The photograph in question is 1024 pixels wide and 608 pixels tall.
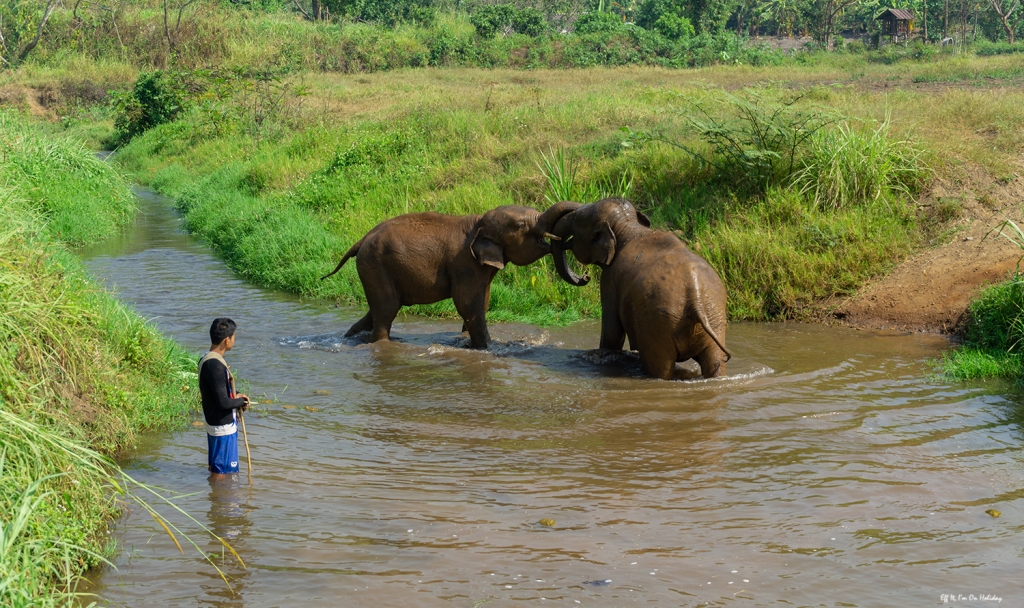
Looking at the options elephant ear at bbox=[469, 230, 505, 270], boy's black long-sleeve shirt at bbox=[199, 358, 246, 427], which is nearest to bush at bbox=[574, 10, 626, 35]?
elephant ear at bbox=[469, 230, 505, 270]

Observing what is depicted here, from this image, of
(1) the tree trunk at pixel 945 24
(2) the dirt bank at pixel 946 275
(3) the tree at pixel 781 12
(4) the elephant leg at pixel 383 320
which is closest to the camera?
(4) the elephant leg at pixel 383 320

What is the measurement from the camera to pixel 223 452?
5438 mm

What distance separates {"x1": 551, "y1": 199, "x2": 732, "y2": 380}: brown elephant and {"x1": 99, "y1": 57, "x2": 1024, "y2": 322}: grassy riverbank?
6.42 feet

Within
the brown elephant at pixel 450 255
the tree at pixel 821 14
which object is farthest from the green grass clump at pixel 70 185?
the tree at pixel 821 14

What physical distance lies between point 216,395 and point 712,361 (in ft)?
12.4

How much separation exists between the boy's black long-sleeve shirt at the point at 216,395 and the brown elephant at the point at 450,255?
3268 millimetres

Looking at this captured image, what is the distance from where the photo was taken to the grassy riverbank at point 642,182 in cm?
1012

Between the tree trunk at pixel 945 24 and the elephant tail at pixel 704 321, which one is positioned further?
the tree trunk at pixel 945 24

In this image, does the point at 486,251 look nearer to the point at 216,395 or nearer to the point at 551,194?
the point at 551,194

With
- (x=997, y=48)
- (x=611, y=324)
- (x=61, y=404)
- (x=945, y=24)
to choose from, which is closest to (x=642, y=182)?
(x=611, y=324)

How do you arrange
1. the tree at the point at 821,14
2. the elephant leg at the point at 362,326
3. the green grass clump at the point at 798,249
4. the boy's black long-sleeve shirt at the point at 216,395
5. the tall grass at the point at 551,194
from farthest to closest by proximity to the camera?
the tree at the point at 821,14 → the tall grass at the point at 551,194 → the green grass clump at the point at 798,249 → the elephant leg at the point at 362,326 → the boy's black long-sleeve shirt at the point at 216,395

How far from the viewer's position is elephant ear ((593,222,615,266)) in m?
7.81

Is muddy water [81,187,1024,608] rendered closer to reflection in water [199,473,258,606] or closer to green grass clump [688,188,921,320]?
reflection in water [199,473,258,606]

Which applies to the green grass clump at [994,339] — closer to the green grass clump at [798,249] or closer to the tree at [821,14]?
the green grass clump at [798,249]
